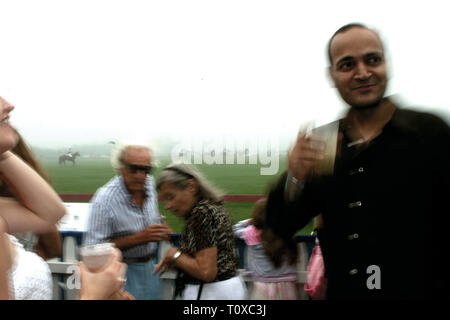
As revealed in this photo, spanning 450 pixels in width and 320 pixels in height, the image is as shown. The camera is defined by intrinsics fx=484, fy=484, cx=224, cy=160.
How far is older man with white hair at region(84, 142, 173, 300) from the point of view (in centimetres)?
203

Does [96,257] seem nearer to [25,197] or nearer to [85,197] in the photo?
[25,197]

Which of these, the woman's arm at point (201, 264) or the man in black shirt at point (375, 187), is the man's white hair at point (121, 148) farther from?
the man in black shirt at point (375, 187)

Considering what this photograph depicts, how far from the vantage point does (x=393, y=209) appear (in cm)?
105

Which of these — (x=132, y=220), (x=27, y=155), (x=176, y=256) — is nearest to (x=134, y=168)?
(x=132, y=220)

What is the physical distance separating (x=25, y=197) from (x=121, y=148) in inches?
33.6

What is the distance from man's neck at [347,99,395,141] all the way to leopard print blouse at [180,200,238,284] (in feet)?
2.86

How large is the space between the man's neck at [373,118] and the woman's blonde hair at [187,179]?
930 millimetres

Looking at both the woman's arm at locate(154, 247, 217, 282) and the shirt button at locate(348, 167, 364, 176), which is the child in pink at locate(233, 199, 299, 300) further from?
the shirt button at locate(348, 167, 364, 176)

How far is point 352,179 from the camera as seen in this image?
1.11 meters

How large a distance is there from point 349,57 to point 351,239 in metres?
0.42

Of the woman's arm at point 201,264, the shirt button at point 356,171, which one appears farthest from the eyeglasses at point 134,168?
the shirt button at point 356,171

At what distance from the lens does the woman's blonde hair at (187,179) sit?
1.95 metres
